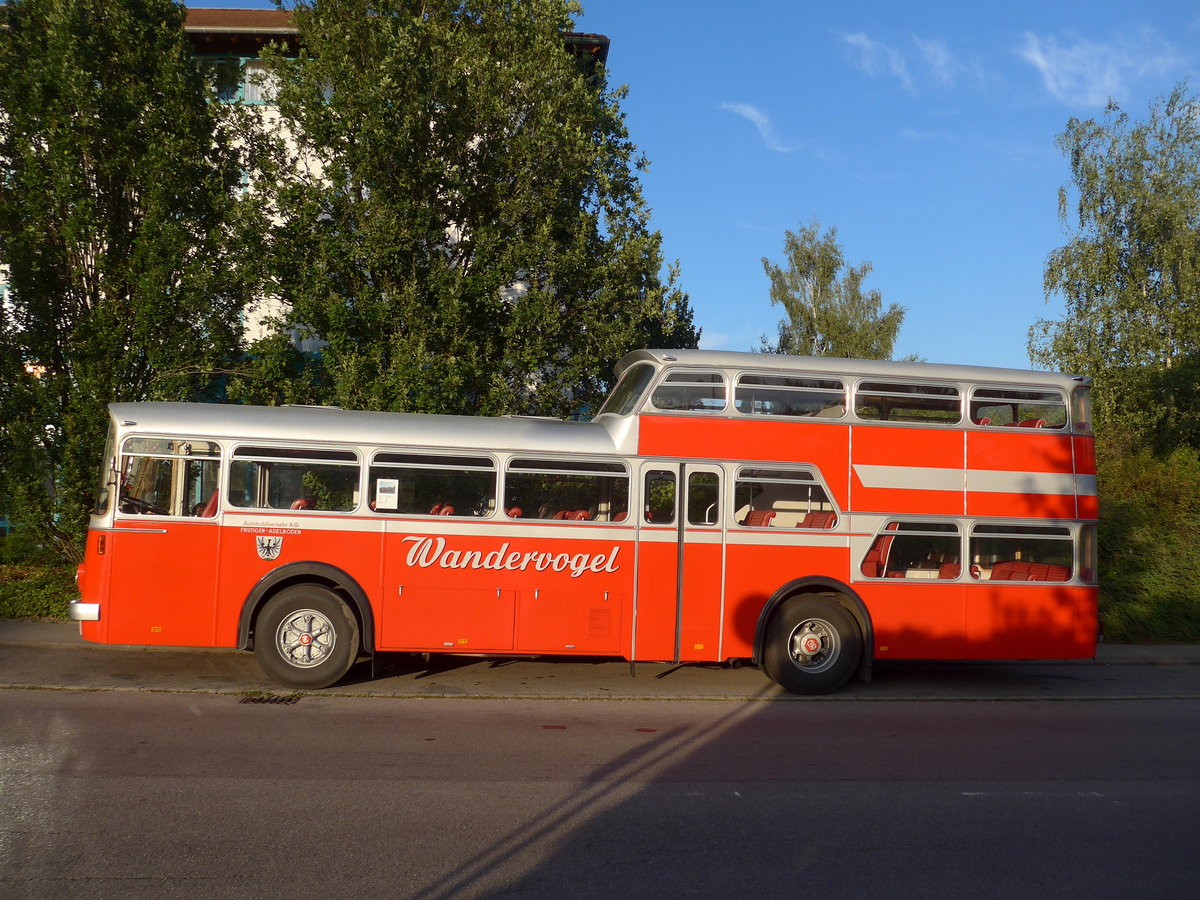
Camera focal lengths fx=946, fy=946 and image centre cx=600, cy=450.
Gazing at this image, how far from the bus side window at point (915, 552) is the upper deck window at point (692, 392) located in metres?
2.40

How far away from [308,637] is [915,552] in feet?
22.2

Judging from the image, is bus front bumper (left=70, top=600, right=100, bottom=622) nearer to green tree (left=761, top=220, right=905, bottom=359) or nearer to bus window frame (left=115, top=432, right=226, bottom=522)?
bus window frame (left=115, top=432, right=226, bottom=522)

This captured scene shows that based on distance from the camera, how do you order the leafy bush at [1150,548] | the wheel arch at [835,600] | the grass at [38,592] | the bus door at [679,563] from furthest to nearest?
the leafy bush at [1150,548], the grass at [38,592], the wheel arch at [835,600], the bus door at [679,563]

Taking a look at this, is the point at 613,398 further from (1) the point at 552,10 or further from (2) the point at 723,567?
(1) the point at 552,10

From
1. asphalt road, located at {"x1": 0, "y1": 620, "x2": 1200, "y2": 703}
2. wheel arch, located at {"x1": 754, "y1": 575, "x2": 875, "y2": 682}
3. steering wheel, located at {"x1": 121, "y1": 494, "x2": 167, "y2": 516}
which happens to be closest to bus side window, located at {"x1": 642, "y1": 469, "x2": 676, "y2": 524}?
wheel arch, located at {"x1": 754, "y1": 575, "x2": 875, "y2": 682}

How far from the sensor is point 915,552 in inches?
423

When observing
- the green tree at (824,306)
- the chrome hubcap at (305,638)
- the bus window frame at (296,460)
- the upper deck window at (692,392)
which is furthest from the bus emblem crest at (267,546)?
the green tree at (824,306)

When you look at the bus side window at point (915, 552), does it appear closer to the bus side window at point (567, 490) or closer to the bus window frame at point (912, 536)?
the bus window frame at point (912, 536)

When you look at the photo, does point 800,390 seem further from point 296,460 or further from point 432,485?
point 296,460

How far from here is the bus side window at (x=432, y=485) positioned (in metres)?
10.1

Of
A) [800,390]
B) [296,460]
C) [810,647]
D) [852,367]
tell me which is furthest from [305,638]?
[852,367]

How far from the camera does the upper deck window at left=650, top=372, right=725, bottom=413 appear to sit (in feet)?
34.7

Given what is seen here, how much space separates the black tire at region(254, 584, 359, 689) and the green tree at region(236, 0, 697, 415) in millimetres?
4945

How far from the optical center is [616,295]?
1630 cm
